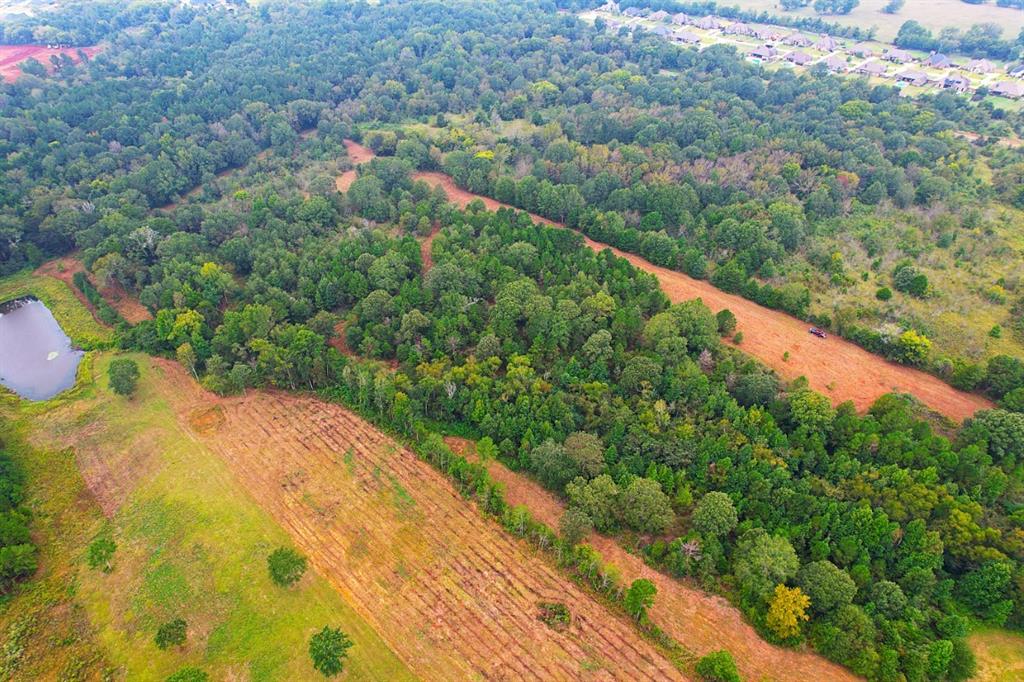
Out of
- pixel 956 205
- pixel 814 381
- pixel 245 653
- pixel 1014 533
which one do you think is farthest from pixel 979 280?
pixel 245 653

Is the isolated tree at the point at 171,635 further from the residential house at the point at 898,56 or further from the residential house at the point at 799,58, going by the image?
the residential house at the point at 898,56

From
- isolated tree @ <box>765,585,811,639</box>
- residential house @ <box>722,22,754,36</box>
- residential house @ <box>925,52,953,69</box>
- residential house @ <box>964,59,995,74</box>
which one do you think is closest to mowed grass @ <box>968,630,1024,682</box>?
isolated tree @ <box>765,585,811,639</box>

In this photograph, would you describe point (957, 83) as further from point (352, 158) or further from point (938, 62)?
point (352, 158)

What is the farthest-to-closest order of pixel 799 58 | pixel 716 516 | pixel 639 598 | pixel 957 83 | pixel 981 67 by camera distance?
1. pixel 799 58
2. pixel 981 67
3. pixel 957 83
4. pixel 716 516
5. pixel 639 598

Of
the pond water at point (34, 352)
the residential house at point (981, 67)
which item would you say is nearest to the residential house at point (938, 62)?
the residential house at point (981, 67)

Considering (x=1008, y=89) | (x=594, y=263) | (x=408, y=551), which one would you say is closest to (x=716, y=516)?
(x=408, y=551)

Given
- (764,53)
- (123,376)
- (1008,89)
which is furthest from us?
(764,53)

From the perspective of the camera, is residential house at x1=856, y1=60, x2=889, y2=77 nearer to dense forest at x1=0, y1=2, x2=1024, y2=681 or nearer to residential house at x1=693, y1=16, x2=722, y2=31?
dense forest at x1=0, y1=2, x2=1024, y2=681
